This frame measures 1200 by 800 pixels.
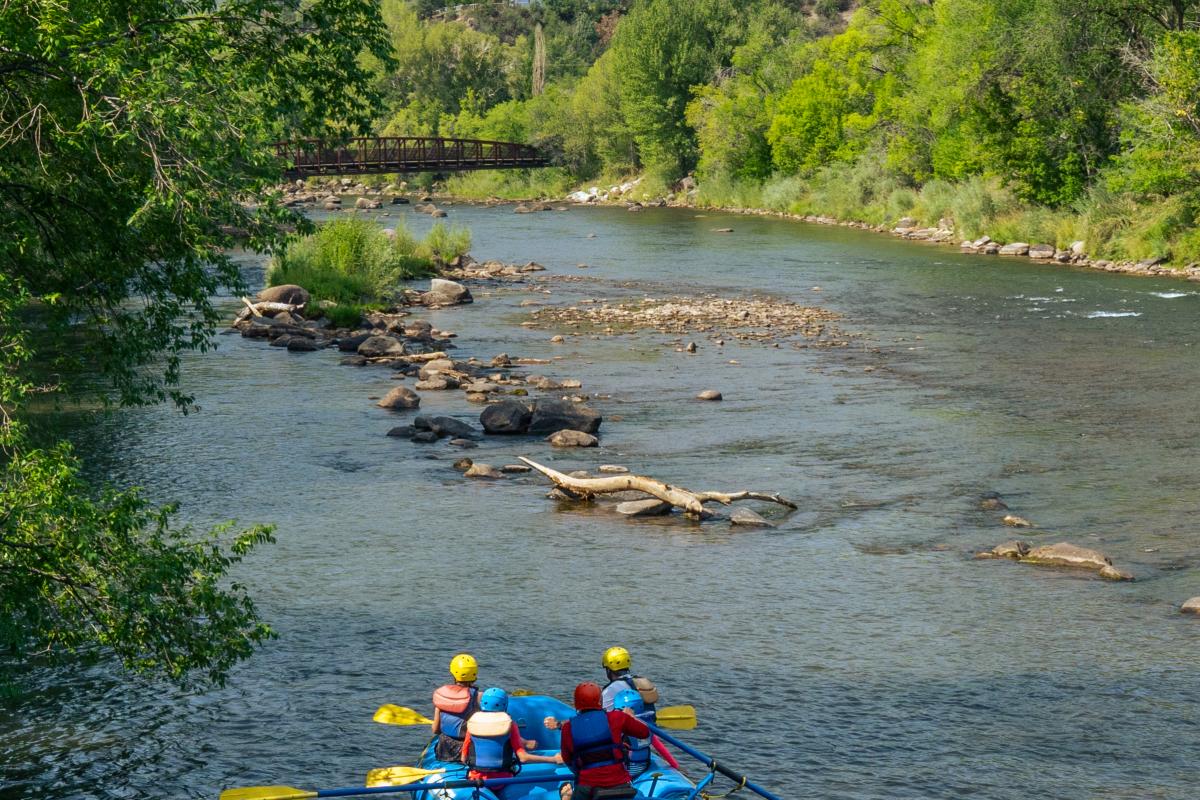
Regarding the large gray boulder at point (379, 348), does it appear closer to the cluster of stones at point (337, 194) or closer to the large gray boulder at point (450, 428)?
the large gray boulder at point (450, 428)

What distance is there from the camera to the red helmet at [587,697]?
1122cm

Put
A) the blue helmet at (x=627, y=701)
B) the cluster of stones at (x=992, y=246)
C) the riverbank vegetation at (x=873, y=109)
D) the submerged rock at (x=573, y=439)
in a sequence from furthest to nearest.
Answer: the riverbank vegetation at (x=873, y=109) → the cluster of stones at (x=992, y=246) → the submerged rock at (x=573, y=439) → the blue helmet at (x=627, y=701)

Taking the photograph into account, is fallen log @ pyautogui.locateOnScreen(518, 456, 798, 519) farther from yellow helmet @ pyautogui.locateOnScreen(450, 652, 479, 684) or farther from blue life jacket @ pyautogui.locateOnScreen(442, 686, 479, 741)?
blue life jacket @ pyautogui.locateOnScreen(442, 686, 479, 741)

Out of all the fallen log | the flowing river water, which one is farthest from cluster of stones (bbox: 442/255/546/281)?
the fallen log

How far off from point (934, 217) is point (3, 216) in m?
62.6

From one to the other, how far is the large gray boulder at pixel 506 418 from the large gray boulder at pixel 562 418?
0.59 ft

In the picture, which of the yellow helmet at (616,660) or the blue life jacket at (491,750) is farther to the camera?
the yellow helmet at (616,660)

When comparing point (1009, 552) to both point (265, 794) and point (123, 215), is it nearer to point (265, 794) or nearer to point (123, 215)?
point (265, 794)

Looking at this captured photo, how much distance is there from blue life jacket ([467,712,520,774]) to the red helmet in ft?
2.40

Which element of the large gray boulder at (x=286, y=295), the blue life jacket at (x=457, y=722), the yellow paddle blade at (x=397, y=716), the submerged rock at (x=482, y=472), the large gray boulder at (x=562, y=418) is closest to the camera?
the blue life jacket at (x=457, y=722)

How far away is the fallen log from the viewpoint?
2216 centimetres

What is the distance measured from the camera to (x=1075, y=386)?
Result: 32.0 m

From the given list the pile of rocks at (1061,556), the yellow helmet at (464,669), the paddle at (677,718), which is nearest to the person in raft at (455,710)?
the yellow helmet at (464,669)

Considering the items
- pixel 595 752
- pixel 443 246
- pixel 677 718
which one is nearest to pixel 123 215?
pixel 595 752
